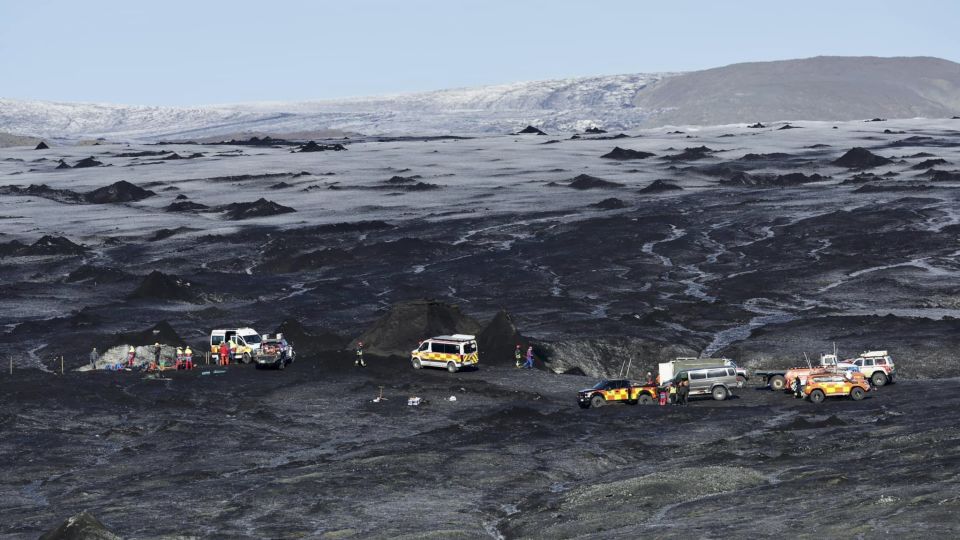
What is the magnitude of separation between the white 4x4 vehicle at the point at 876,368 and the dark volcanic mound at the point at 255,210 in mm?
88428

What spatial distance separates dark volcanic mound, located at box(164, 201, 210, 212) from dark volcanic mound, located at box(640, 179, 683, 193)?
4668 centimetres

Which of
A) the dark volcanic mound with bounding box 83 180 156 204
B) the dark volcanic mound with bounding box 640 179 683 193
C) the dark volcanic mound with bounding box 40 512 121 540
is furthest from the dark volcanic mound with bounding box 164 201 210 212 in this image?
the dark volcanic mound with bounding box 40 512 121 540

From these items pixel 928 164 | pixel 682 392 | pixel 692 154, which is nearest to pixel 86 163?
pixel 692 154

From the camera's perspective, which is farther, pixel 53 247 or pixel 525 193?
pixel 525 193

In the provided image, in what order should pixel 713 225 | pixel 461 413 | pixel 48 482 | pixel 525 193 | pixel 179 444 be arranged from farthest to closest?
1. pixel 525 193
2. pixel 713 225
3. pixel 461 413
4. pixel 179 444
5. pixel 48 482

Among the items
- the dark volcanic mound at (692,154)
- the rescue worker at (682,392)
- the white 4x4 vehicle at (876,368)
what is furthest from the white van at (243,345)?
the dark volcanic mound at (692,154)

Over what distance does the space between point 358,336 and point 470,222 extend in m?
56.4

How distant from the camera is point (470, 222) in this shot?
416ft

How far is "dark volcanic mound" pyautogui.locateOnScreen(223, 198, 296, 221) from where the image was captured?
13638 centimetres

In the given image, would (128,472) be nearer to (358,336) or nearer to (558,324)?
(358,336)

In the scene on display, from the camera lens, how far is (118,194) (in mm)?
153875

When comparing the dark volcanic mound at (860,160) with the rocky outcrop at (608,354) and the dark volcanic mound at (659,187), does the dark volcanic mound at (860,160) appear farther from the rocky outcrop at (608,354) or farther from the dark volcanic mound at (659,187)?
the rocky outcrop at (608,354)

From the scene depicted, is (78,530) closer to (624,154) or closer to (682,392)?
(682,392)

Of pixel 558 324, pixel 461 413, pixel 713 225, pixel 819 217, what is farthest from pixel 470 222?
pixel 461 413
